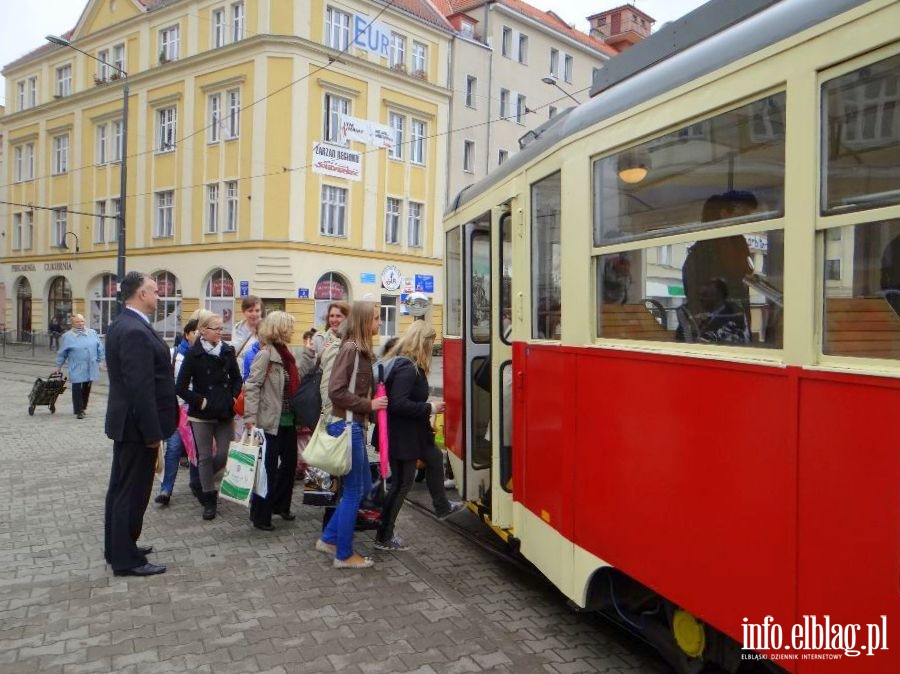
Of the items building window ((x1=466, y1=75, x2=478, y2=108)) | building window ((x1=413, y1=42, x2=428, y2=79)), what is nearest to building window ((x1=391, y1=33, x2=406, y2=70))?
building window ((x1=413, y1=42, x2=428, y2=79))

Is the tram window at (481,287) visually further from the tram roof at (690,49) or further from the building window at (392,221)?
the building window at (392,221)

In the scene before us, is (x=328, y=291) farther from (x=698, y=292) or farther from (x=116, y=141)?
(x=698, y=292)

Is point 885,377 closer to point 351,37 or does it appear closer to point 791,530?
point 791,530

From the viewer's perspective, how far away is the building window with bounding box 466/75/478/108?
3550cm

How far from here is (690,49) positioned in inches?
120

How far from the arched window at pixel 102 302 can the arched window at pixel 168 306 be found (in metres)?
4.34

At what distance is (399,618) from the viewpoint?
4.26 meters

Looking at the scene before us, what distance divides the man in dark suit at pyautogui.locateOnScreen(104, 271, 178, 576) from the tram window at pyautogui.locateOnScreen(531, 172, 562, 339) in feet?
7.69

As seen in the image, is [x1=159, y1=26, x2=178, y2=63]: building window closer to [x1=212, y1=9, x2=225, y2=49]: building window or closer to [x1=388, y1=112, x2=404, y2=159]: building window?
[x1=212, y1=9, x2=225, y2=49]: building window

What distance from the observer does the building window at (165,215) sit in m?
32.2

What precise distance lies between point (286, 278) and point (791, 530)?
90.3 ft

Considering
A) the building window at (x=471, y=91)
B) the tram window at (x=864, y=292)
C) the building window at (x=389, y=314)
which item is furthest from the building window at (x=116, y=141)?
the tram window at (x=864, y=292)

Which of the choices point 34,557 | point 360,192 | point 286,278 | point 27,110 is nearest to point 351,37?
point 360,192

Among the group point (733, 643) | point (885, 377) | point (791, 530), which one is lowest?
point (733, 643)
